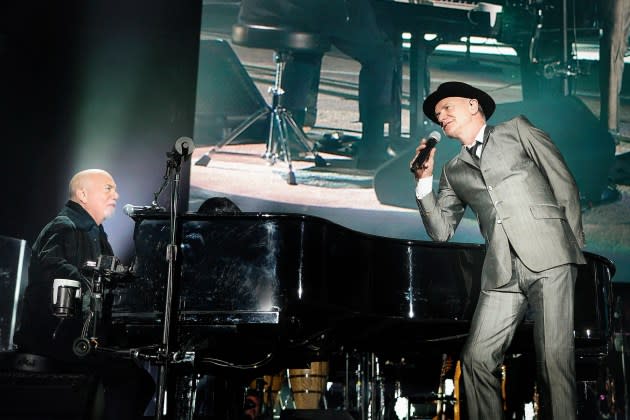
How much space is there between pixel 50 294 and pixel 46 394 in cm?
52

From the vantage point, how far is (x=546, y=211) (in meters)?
2.98

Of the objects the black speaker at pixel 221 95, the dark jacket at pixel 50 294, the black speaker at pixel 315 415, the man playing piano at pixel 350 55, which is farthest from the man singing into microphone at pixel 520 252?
the black speaker at pixel 221 95

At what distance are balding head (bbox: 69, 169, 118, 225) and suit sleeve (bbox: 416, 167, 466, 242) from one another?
77.5 inches

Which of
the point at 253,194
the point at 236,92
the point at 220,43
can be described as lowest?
the point at 253,194

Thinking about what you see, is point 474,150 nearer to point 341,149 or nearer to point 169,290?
point 169,290

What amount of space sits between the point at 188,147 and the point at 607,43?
456cm

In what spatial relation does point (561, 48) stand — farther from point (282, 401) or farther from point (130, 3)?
point (282, 401)

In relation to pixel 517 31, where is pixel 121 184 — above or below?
below

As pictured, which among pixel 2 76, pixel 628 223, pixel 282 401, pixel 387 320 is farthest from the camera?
pixel 282 401

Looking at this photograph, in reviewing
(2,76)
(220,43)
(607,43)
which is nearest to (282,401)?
(220,43)

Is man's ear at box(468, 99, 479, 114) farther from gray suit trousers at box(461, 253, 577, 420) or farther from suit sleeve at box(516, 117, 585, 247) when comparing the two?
gray suit trousers at box(461, 253, 577, 420)

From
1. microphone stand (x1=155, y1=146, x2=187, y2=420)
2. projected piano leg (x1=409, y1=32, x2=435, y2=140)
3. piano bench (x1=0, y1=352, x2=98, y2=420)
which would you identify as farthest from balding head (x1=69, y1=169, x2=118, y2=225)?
projected piano leg (x1=409, y1=32, x2=435, y2=140)

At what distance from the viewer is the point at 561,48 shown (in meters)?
6.29

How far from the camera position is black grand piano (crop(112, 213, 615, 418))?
3.18m
